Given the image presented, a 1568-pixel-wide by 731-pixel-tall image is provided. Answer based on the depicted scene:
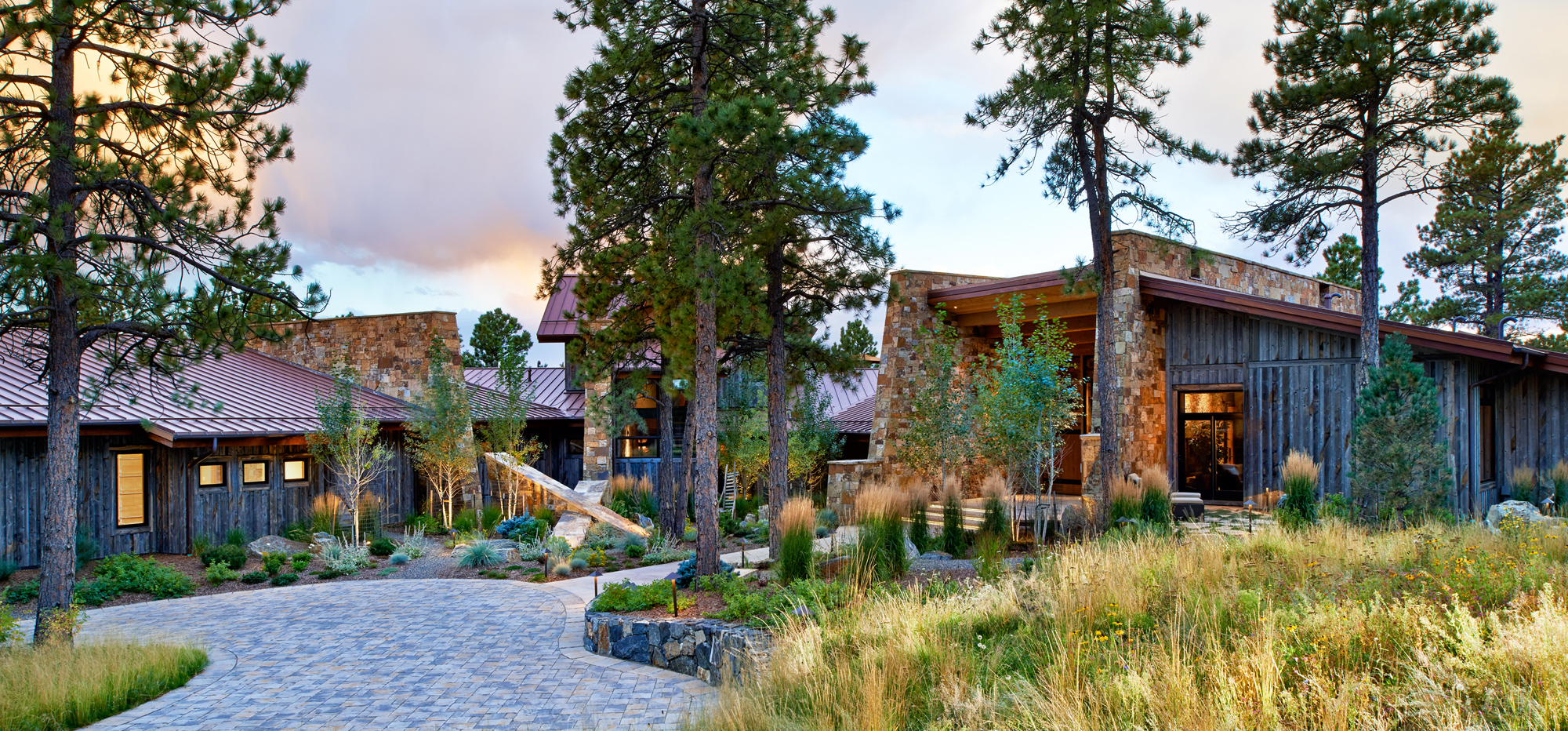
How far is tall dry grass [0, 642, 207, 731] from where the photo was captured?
5781 mm

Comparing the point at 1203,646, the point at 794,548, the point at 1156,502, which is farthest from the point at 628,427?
the point at 1203,646

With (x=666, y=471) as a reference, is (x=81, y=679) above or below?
below

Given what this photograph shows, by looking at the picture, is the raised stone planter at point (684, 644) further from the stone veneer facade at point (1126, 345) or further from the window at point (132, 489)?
the window at point (132, 489)

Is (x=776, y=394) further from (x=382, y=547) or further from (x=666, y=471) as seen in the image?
(x=382, y=547)

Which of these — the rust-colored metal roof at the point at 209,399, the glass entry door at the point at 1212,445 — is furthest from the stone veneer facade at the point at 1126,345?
the rust-colored metal roof at the point at 209,399

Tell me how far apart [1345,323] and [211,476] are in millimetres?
18075

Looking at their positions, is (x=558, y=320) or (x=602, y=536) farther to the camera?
(x=558, y=320)

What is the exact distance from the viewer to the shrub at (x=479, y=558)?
41.6 feet

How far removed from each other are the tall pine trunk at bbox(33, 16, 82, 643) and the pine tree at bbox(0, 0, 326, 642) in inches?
0.4

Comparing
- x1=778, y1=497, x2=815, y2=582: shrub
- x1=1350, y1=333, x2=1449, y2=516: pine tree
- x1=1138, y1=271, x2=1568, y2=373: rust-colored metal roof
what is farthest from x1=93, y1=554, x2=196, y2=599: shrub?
x1=1138, y1=271, x2=1568, y2=373: rust-colored metal roof

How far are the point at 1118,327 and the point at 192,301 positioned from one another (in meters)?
13.1

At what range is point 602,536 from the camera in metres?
14.3

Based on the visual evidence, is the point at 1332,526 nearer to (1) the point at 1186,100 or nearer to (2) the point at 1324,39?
(1) the point at 1186,100

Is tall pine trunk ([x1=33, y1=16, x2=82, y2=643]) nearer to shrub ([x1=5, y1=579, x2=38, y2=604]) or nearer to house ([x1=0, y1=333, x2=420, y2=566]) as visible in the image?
house ([x1=0, y1=333, x2=420, y2=566])
